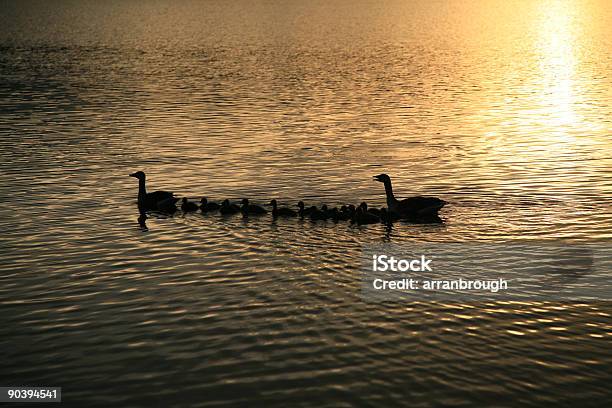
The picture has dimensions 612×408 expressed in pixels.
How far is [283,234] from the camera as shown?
2867 cm

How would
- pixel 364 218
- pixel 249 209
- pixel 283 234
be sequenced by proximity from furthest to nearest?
pixel 249 209, pixel 364 218, pixel 283 234

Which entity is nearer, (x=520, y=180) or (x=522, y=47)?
(x=520, y=180)

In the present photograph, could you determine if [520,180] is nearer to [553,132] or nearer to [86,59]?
[553,132]

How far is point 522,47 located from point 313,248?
98.7 m

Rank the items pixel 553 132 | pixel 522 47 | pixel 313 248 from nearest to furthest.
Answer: pixel 313 248, pixel 553 132, pixel 522 47

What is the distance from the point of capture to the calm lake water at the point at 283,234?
18031 millimetres

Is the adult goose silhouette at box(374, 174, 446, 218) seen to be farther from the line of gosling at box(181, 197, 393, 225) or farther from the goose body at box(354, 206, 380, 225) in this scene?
the goose body at box(354, 206, 380, 225)

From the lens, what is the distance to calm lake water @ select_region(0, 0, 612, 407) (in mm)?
18031

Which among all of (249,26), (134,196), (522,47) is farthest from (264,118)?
(249,26)

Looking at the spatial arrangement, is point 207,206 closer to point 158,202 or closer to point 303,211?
point 158,202

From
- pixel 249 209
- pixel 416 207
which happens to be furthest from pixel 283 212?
pixel 416 207

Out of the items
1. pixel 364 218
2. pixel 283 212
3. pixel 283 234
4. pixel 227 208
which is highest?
pixel 227 208

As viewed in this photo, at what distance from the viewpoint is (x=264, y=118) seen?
56438 mm

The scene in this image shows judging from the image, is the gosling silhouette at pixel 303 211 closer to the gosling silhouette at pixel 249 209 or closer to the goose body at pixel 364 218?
the gosling silhouette at pixel 249 209
